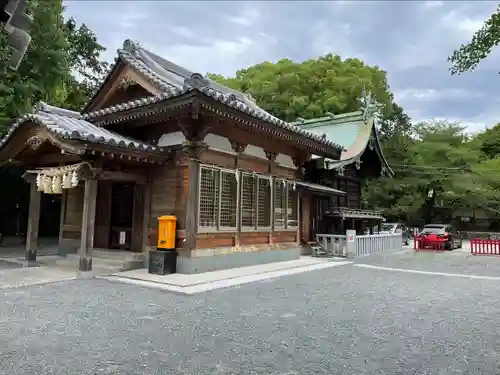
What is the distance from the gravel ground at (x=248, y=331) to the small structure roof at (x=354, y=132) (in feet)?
30.9

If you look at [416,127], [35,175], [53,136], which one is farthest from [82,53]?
[416,127]

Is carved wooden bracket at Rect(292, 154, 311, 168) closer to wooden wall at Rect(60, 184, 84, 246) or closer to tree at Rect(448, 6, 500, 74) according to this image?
wooden wall at Rect(60, 184, 84, 246)

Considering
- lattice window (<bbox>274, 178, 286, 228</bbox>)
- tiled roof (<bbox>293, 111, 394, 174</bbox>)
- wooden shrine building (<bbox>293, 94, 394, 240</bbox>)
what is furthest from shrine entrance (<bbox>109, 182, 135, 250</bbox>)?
tiled roof (<bbox>293, 111, 394, 174</bbox>)

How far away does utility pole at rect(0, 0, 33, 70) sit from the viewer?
210 cm

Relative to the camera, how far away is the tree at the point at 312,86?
26.1 metres

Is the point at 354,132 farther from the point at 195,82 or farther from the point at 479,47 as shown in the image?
the point at 479,47

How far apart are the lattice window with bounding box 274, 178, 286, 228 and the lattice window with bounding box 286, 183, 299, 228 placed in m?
0.26

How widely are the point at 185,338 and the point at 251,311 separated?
158 cm

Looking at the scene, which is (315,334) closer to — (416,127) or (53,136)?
(53,136)

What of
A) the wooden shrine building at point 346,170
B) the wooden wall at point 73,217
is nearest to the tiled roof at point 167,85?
the wooden wall at point 73,217

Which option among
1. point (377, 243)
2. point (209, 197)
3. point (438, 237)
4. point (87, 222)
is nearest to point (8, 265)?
point (87, 222)

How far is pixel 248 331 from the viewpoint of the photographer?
15.6ft

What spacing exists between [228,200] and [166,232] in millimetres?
2026

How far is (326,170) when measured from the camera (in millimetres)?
16031
